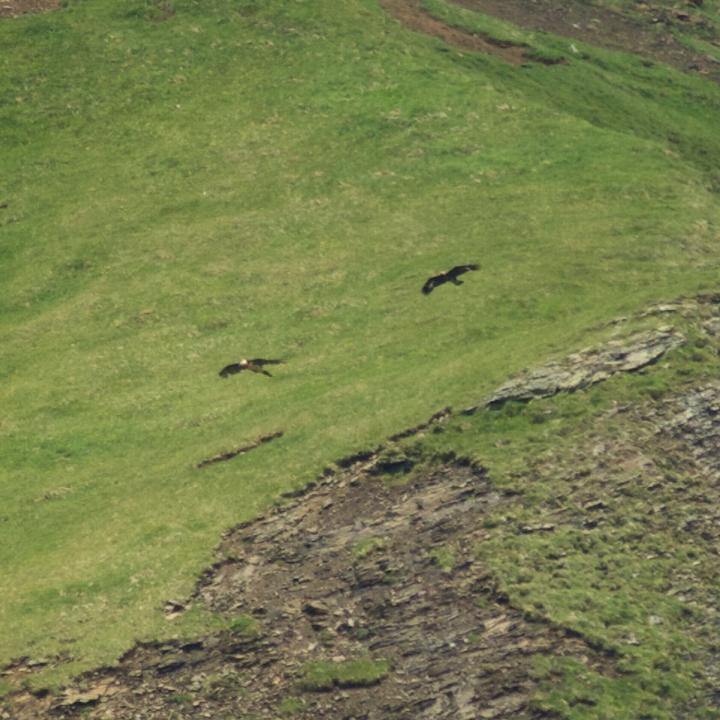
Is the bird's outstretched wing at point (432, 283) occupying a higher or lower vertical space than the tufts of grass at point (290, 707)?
higher

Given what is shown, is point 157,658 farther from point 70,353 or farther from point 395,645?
point 70,353

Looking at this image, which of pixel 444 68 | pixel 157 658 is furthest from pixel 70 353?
pixel 444 68

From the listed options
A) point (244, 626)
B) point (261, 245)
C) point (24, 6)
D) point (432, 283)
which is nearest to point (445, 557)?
point (244, 626)

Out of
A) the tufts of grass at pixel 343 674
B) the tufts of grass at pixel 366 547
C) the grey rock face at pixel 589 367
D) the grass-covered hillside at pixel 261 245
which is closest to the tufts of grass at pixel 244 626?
the grass-covered hillside at pixel 261 245

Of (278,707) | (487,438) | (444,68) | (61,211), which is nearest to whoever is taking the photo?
(278,707)

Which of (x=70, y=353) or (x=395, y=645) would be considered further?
(x=70, y=353)

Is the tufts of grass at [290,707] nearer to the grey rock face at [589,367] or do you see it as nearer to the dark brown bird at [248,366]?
the grey rock face at [589,367]

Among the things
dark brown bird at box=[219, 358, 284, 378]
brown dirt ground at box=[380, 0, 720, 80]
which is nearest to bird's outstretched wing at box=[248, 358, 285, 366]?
dark brown bird at box=[219, 358, 284, 378]
